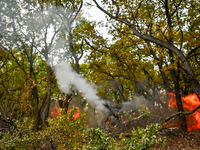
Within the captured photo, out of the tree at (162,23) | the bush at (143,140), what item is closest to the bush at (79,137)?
the bush at (143,140)

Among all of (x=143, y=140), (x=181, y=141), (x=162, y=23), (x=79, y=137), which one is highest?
(x=162, y=23)

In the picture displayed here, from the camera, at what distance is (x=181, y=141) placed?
8.34m

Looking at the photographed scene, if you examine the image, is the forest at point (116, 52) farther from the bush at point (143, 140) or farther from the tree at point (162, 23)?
the bush at point (143, 140)

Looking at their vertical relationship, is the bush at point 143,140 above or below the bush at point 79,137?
below

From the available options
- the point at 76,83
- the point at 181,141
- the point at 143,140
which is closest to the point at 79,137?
the point at 143,140

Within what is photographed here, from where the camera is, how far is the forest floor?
7.54 meters

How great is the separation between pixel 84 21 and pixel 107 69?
4.14 metres

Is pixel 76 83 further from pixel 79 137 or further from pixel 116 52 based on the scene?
pixel 79 137

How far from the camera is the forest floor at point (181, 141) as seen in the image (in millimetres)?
7537

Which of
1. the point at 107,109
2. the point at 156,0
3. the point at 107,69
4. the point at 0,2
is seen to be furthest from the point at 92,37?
the point at 0,2

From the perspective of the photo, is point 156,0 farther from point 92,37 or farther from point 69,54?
point 69,54

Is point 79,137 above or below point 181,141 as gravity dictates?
above

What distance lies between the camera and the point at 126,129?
952cm

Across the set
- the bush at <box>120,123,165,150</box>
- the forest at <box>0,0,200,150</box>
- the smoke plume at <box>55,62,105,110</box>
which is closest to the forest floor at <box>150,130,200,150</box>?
the forest at <box>0,0,200,150</box>
